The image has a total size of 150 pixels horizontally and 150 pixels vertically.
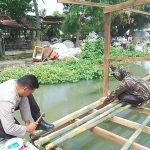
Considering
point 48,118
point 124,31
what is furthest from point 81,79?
point 124,31

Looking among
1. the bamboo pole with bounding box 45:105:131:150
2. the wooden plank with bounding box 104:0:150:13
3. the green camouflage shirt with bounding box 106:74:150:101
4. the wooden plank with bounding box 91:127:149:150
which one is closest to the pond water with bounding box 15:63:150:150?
the wooden plank with bounding box 91:127:149:150

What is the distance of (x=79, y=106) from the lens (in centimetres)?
741

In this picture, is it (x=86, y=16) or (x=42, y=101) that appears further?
(x=86, y=16)

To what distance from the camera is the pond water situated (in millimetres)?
5000

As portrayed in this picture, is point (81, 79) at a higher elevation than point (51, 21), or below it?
below

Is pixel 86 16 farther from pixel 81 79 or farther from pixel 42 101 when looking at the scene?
pixel 42 101

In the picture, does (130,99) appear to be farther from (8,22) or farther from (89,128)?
(8,22)

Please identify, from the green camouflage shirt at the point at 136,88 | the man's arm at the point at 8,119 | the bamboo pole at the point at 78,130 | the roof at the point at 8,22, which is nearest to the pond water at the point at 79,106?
the bamboo pole at the point at 78,130

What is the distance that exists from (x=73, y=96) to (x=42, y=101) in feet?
3.29

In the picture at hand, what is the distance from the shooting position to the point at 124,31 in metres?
29.5

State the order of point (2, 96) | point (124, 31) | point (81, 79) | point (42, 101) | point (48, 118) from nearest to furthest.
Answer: point (2, 96) → point (48, 118) → point (42, 101) → point (81, 79) → point (124, 31)

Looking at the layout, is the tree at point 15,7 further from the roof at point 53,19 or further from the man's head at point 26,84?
the man's head at point 26,84

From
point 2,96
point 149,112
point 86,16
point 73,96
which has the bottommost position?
point 73,96

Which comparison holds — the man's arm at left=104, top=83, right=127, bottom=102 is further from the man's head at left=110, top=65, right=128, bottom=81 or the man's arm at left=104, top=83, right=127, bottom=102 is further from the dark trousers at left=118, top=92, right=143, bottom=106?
the man's head at left=110, top=65, right=128, bottom=81
